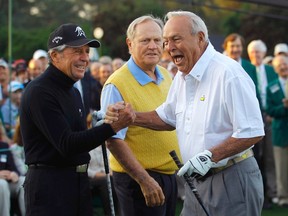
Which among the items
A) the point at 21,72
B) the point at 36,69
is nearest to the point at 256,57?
the point at 36,69

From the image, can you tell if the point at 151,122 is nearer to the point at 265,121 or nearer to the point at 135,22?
the point at 135,22

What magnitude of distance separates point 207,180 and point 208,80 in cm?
74

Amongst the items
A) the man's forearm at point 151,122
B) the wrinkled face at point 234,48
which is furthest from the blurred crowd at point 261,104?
the man's forearm at point 151,122

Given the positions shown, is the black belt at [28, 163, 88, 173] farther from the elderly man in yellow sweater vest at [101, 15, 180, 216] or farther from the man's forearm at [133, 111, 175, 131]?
the man's forearm at [133, 111, 175, 131]

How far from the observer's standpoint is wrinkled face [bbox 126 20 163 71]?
24.1ft

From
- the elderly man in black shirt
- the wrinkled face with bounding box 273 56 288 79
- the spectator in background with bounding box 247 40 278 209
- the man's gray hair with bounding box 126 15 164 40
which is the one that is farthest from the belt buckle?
the wrinkled face with bounding box 273 56 288 79

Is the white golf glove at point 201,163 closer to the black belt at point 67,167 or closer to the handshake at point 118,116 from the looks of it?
the handshake at point 118,116

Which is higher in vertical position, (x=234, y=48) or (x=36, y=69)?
(x=36, y=69)

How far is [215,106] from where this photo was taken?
20.0ft

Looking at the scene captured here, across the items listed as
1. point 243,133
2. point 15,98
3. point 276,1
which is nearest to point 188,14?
point 243,133

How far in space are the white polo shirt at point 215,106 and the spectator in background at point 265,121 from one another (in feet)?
21.6

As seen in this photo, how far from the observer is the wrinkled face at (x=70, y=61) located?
637 centimetres

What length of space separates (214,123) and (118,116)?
2.31ft

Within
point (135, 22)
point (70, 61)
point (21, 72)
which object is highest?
point (21, 72)
